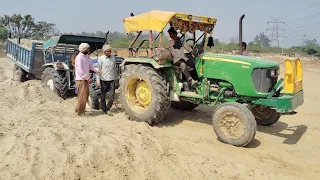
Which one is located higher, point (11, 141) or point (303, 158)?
point (11, 141)

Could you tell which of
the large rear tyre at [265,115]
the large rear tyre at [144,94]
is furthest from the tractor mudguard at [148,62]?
the large rear tyre at [265,115]

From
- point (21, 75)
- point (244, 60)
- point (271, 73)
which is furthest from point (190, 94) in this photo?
point (21, 75)

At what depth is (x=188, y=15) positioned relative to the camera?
635 centimetres

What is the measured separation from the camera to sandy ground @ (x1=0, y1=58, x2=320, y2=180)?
407cm

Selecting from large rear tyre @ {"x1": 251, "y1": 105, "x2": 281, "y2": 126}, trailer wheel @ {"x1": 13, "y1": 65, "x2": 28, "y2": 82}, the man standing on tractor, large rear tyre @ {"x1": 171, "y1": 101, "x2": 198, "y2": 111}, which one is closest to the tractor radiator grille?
large rear tyre @ {"x1": 251, "y1": 105, "x2": 281, "y2": 126}

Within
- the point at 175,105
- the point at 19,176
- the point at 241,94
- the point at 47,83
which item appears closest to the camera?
the point at 19,176

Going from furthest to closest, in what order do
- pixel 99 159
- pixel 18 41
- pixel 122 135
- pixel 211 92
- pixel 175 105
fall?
pixel 18 41, pixel 175 105, pixel 211 92, pixel 122 135, pixel 99 159

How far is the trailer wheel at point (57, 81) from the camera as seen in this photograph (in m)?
8.85

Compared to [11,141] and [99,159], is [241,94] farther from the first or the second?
[11,141]

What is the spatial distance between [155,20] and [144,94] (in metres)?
1.55

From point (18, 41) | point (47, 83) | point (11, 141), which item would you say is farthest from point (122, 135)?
point (18, 41)

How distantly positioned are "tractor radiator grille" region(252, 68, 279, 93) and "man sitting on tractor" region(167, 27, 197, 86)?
125 centimetres

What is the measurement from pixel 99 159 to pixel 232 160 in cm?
199

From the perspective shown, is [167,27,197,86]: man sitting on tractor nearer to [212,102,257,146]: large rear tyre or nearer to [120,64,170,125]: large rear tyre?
[120,64,170,125]: large rear tyre
